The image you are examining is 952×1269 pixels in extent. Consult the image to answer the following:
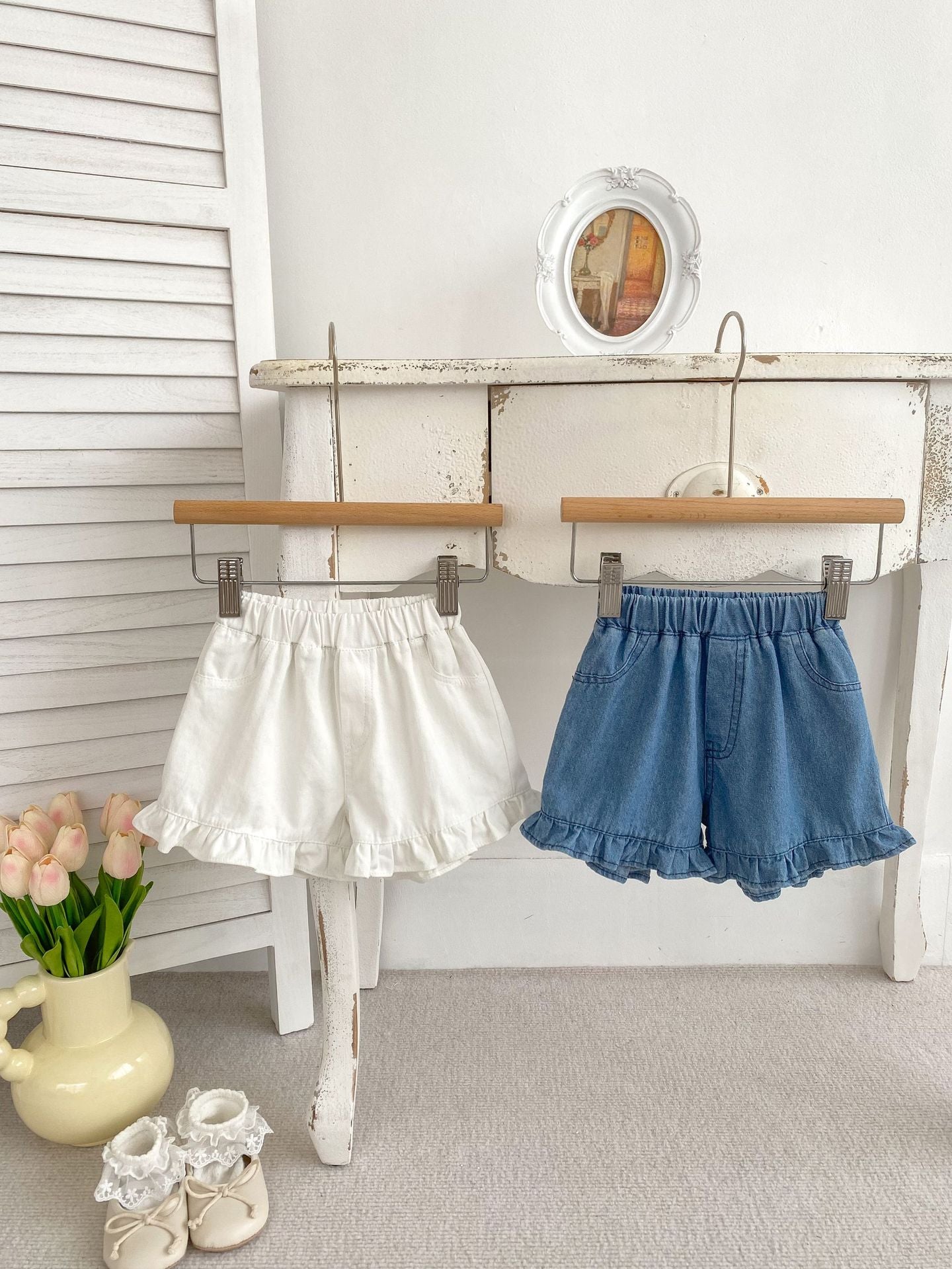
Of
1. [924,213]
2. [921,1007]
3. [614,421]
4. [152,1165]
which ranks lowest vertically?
[921,1007]

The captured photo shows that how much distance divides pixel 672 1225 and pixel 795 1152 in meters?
0.20

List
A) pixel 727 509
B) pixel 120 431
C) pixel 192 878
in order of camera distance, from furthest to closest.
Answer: pixel 192 878 < pixel 120 431 < pixel 727 509

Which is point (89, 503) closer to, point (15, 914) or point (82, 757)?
point (82, 757)

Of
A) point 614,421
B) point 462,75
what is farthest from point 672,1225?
point 462,75

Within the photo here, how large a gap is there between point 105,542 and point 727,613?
790 mm

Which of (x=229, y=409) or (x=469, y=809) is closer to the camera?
(x=469, y=809)

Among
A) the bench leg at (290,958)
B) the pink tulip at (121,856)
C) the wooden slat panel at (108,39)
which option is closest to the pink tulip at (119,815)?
the pink tulip at (121,856)

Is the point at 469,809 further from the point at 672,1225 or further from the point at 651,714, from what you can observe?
the point at 672,1225

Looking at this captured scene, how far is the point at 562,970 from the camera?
138 cm

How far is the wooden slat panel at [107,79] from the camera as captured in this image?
0.98 metres

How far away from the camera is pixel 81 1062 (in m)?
1.01

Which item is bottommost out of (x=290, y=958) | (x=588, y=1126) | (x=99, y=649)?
(x=588, y=1126)

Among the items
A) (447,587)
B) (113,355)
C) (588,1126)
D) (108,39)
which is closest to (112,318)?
(113,355)

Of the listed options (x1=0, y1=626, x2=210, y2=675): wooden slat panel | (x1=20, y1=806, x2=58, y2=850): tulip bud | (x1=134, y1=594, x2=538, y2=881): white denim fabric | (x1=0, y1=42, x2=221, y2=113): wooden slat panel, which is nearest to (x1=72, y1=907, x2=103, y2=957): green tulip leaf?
(x1=20, y1=806, x2=58, y2=850): tulip bud
